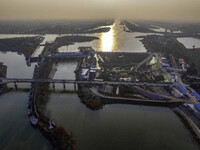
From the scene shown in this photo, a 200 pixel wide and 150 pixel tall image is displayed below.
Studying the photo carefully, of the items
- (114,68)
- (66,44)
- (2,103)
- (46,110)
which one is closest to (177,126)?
(46,110)

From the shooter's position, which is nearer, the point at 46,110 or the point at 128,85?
the point at 46,110

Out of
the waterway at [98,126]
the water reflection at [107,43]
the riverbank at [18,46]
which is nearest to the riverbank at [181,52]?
the water reflection at [107,43]

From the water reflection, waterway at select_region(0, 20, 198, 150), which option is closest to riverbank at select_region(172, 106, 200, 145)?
waterway at select_region(0, 20, 198, 150)

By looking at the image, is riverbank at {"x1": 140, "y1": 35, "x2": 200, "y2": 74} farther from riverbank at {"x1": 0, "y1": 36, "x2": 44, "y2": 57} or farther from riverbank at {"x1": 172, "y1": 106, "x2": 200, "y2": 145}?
riverbank at {"x1": 0, "y1": 36, "x2": 44, "y2": 57}

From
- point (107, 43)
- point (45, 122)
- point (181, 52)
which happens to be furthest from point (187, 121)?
point (107, 43)

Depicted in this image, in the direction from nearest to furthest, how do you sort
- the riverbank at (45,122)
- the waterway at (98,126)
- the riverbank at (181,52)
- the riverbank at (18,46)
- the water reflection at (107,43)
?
the riverbank at (45,122)
the waterway at (98,126)
the riverbank at (181,52)
the riverbank at (18,46)
the water reflection at (107,43)

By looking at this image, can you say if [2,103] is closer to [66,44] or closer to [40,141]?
[40,141]

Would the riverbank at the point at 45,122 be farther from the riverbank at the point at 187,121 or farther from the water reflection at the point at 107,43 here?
the water reflection at the point at 107,43

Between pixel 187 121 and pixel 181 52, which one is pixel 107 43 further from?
pixel 187 121
